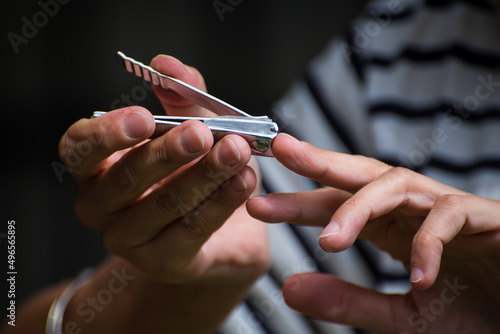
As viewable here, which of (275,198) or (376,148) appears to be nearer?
(275,198)

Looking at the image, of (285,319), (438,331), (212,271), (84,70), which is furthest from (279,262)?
(84,70)

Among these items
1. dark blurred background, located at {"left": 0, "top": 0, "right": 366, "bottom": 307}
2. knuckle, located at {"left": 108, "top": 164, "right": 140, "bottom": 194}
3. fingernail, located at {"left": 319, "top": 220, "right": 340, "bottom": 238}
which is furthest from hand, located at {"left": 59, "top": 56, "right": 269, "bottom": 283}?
dark blurred background, located at {"left": 0, "top": 0, "right": 366, "bottom": 307}

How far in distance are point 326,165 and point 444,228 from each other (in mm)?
133

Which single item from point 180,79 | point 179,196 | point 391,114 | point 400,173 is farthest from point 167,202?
point 391,114

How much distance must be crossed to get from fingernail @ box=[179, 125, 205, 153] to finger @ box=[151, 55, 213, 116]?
0.38ft

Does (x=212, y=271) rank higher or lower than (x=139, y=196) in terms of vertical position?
lower

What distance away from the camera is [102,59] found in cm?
191

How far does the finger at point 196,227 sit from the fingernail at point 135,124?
107 millimetres

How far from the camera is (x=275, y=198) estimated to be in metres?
0.57

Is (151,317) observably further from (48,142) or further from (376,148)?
(48,142)

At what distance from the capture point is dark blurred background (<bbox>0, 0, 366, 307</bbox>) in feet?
6.14

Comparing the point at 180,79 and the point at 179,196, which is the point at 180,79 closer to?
the point at 180,79

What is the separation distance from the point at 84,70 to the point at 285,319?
134 centimetres

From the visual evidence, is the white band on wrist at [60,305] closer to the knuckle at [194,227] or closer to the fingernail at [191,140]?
the knuckle at [194,227]
